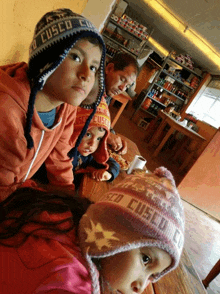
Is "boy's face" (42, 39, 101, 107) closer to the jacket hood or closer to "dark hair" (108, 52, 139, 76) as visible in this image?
the jacket hood

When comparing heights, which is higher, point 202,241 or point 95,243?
point 95,243

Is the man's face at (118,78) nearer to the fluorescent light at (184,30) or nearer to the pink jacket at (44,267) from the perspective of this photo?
the pink jacket at (44,267)

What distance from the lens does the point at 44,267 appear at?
0.45 m

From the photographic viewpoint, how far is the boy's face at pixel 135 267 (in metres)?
0.52

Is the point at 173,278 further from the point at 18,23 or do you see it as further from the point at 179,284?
the point at 18,23

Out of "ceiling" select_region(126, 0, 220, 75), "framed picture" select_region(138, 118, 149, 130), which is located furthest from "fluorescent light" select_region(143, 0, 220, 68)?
"framed picture" select_region(138, 118, 149, 130)

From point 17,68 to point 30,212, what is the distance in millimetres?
538

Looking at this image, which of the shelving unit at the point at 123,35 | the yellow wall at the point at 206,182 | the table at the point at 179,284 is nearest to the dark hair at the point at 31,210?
the table at the point at 179,284

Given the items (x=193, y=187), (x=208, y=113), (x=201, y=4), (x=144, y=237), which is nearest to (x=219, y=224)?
(x=193, y=187)

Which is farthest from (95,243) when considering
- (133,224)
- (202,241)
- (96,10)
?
(202,241)

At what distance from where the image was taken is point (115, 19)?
5684 millimetres

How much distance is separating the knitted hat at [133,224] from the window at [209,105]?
666 centimetres

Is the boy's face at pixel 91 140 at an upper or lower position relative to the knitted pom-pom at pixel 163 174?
lower

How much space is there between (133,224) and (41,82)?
1.74 ft
